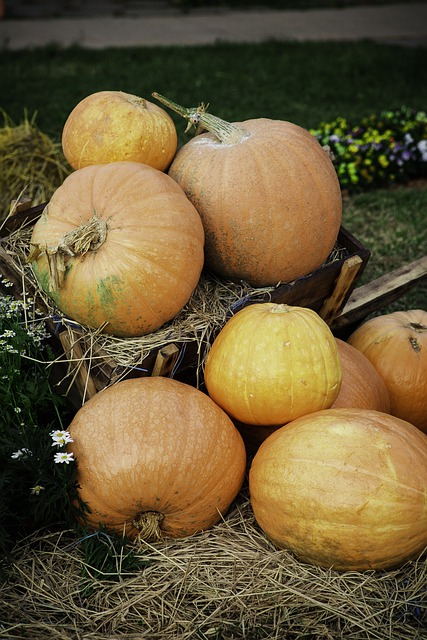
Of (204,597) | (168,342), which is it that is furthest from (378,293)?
(204,597)

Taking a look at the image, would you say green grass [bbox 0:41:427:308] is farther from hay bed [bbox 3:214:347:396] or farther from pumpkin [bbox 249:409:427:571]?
pumpkin [bbox 249:409:427:571]

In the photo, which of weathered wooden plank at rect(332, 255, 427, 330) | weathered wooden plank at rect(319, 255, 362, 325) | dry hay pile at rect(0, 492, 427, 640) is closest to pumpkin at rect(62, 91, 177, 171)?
weathered wooden plank at rect(319, 255, 362, 325)

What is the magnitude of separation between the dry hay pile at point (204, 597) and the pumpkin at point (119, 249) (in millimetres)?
842

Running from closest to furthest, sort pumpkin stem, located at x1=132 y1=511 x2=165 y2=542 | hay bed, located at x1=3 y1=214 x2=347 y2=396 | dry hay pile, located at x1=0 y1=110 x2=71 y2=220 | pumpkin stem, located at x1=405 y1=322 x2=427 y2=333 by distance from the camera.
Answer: pumpkin stem, located at x1=132 y1=511 x2=165 y2=542, hay bed, located at x1=3 y1=214 x2=347 y2=396, pumpkin stem, located at x1=405 y1=322 x2=427 y2=333, dry hay pile, located at x1=0 y1=110 x2=71 y2=220

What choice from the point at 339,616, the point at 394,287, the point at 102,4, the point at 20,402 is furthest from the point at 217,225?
the point at 102,4

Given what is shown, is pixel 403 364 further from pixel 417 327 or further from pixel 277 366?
pixel 277 366

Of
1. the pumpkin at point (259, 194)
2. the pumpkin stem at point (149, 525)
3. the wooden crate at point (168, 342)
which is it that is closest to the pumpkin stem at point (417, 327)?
the wooden crate at point (168, 342)

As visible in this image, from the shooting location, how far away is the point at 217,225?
2850mm

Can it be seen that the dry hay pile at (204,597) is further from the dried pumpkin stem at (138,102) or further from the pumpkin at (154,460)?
the dried pumpkin stem at (138,102)

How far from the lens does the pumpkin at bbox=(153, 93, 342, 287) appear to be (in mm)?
2797

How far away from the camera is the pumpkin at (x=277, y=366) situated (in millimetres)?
2461

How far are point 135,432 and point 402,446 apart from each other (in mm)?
901

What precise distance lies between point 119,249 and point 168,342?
41 centimetres

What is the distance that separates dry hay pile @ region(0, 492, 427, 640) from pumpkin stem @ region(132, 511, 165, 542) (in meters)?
0.04
